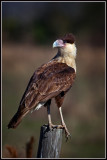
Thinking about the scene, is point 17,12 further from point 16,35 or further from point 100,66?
point 100,66

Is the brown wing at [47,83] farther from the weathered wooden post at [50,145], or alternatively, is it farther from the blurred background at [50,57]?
the blurred background at [50,57]

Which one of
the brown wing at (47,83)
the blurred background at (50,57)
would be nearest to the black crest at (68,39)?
the brown wing at (47,83)

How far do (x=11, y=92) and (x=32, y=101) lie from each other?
34.1 ft

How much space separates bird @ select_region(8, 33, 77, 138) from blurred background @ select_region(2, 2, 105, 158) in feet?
1.65

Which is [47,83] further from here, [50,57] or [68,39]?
[50,57]

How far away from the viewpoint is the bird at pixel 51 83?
21.8ft

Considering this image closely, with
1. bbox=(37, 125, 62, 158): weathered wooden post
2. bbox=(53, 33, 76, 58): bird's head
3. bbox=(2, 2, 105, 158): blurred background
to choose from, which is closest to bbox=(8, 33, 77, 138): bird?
bbox=(53, 33, 76, 58): bird's head

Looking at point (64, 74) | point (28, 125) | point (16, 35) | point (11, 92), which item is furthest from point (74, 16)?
point (64, 74)

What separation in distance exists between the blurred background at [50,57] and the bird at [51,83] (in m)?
0.50

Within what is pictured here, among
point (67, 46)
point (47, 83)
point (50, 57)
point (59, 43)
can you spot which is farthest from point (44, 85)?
point (50, 57)

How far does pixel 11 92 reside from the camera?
17.0 metres

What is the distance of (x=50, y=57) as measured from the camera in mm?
18531

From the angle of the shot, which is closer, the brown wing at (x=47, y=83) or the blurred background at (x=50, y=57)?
the brown wing at (x=47, y=83)

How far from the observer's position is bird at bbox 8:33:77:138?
6.64 m
